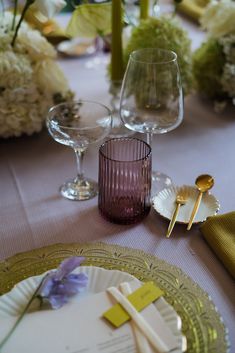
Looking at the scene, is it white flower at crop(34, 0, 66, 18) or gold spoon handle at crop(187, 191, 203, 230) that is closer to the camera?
gold spoon handle at crop(187, 191, 203, 230)

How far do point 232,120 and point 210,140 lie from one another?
111 mm

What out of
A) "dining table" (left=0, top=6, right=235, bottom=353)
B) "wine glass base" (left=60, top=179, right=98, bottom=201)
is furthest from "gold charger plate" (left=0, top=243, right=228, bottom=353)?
"wine glass base" (left=60, top=179, right=98, bottom=201)

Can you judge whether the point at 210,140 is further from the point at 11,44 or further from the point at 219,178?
the point at 11,44

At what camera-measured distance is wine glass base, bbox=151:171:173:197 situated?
878mm

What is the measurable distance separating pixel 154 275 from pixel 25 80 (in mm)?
523

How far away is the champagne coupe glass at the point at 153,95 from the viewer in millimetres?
854

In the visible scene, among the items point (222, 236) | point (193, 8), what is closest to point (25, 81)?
point (222, 236)

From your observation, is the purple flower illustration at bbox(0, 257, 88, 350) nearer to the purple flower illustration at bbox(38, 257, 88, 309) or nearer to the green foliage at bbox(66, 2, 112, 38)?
the purple flower illustration at bbox(38, 257, 88, 309)

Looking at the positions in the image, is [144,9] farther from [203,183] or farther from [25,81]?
[203,183]

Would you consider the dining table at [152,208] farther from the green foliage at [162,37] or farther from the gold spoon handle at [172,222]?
the green foliage at [162,37]

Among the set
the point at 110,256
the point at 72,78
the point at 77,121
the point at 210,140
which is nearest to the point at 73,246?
the point at 110,256

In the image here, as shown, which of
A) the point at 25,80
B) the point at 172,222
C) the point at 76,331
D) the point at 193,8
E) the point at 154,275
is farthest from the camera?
the point at 193,8

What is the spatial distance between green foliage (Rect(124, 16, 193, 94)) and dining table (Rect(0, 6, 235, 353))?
16 cm

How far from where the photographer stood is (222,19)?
1.12m
